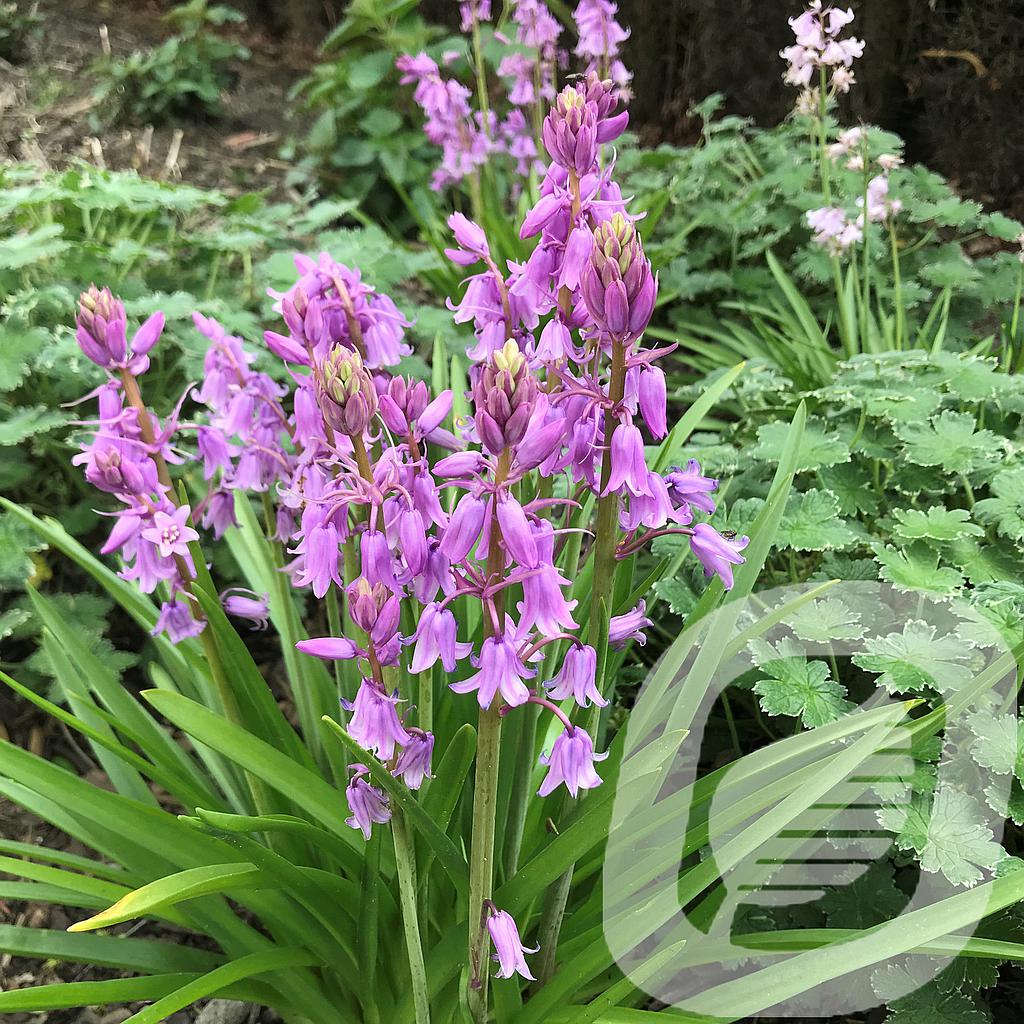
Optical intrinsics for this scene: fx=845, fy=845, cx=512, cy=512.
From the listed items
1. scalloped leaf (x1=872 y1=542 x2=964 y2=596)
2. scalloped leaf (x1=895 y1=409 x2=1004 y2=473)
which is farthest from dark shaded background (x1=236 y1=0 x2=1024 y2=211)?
scalloped leaf (x1=872 y1=542 x2=964 y2=596)

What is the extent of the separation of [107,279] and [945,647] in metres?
2.93

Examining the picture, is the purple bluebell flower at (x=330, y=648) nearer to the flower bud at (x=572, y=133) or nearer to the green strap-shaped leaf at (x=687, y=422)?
the flower bud at (x=572, y=133)

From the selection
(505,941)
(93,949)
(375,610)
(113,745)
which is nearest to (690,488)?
(375,610)

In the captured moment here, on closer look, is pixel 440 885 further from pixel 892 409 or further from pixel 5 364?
pixel 5 364

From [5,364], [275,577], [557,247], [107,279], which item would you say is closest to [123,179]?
[107,279]

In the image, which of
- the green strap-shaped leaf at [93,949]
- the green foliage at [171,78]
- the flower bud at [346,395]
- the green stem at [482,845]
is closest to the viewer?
the flower bud at [346,395]

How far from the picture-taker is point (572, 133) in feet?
3.91

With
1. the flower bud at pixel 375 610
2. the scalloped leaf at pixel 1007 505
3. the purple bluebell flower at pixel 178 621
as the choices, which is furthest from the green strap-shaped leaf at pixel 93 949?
the scalloped leaf at pixel 1007 505

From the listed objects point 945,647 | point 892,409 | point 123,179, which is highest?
point 123,179

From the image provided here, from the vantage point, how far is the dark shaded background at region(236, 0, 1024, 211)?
4.25 meters

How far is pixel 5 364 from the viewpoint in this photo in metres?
2.51

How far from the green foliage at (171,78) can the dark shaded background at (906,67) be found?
9.30 feet

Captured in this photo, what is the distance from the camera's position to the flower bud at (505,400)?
0.92 meters
